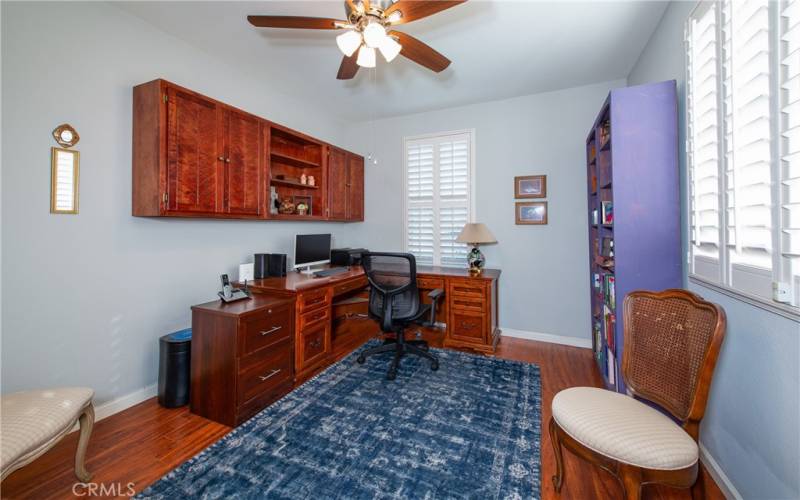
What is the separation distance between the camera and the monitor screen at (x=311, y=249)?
315cm

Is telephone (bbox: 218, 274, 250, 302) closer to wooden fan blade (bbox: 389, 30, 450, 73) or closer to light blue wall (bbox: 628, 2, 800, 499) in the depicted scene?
wooden fan blade (bbox: 389, 30, 450, 73)

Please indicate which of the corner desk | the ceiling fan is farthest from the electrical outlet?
the corner desk

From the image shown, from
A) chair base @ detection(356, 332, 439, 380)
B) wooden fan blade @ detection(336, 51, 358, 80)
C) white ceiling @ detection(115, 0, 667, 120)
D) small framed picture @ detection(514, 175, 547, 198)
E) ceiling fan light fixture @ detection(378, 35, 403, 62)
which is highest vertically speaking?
white ceiling @ detection(115, 0, 667, 120)

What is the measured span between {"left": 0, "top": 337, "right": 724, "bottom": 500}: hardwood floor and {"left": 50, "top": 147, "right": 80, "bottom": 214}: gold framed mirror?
55.2 inches

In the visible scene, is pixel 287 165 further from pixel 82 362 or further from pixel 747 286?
pixel 747 286

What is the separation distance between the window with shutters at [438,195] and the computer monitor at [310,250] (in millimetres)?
1120

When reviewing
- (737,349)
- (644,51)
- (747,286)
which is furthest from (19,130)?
(644,51)

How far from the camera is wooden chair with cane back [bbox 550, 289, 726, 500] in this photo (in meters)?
1.11

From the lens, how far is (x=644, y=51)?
2.55 metres

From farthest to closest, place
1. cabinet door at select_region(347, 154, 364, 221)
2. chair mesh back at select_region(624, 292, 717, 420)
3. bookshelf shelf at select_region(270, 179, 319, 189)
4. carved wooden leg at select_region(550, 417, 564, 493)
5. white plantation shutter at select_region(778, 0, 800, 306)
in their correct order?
cabinet door at select_region(347, 154, 364, 221)
bookshelf shelf at select_region(270, 179, 319, 189)
carved wooden leg at select_region(550, 417, 564, 493)
chair mesh back at select_region(624, 292, 717, 420)
white plantation shutter at select_region(778, 0, 800, 306)

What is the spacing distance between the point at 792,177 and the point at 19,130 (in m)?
3.55

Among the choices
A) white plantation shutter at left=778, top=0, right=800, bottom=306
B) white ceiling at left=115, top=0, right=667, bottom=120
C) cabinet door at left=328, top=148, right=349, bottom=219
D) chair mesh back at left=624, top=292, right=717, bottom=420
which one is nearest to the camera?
white plantation shutter at left=778, top=0, right=800, bottom=306

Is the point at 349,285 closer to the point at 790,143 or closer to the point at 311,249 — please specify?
the point at 311,249

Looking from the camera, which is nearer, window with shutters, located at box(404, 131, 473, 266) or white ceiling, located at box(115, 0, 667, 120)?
white ceiling, located at box(115, 0, 667, 120)
